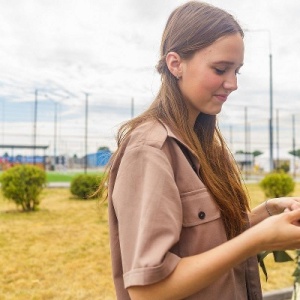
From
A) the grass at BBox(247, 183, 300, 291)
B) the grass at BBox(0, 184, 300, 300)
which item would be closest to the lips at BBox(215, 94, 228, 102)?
the grass at BBox(0, 184, 300, 300)

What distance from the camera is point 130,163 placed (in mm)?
1005

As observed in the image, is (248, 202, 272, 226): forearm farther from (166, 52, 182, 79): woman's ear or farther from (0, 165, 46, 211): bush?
(0, 165, 46, 211): bush

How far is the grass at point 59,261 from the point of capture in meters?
4.62

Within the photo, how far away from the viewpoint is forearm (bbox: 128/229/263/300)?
0.93 meters

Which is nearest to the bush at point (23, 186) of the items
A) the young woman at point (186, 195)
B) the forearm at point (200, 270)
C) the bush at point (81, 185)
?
the bush at point (81, 185)

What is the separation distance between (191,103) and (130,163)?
28 cm

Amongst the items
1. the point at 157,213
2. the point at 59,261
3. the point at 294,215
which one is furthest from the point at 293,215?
the point at 59,261

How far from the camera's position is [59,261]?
5879 mm

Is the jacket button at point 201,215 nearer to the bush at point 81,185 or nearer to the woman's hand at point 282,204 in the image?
the woman's hand at point 282,204

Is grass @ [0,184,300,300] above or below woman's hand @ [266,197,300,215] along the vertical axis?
below

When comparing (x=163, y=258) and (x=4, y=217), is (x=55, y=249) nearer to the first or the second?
(x=4, y=217)

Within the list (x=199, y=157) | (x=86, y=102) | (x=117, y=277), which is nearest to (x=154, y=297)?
(x=117, y=277)

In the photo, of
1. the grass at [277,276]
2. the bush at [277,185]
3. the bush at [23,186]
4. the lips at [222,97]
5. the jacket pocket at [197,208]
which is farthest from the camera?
A: the bush at [277,185]

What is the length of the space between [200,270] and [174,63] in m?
0.52
